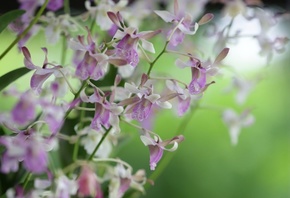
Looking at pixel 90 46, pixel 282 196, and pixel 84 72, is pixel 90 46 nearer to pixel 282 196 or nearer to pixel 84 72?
pixel 84 72

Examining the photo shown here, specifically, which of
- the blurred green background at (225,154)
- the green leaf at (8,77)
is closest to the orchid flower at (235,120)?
the green leaf at (8,77)

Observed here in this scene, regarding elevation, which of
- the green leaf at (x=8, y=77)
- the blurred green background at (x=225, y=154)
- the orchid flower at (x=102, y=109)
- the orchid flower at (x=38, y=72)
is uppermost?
the orchid flower at (x=38, y=72)

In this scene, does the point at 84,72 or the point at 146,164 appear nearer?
the point at 84,72

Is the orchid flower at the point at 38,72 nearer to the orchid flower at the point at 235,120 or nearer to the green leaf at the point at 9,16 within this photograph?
the green leaf at the point at 9,16

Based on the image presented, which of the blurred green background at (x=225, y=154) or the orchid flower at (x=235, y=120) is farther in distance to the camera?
the blurred green background at (x=225, y=154)

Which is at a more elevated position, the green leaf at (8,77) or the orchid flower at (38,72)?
the orchid flower at (38,72)

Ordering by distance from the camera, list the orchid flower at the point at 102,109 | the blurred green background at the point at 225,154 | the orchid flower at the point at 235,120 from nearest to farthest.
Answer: the orchid flower at the point at 102,109
the orchid flower at the point at 235,120
the blurred green background at the point at 225,154

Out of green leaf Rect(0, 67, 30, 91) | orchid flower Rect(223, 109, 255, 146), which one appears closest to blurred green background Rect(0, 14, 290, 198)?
orchid flower Rect(223, 109, 255, 146)

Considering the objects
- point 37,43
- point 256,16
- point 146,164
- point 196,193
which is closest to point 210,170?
point 196,193
